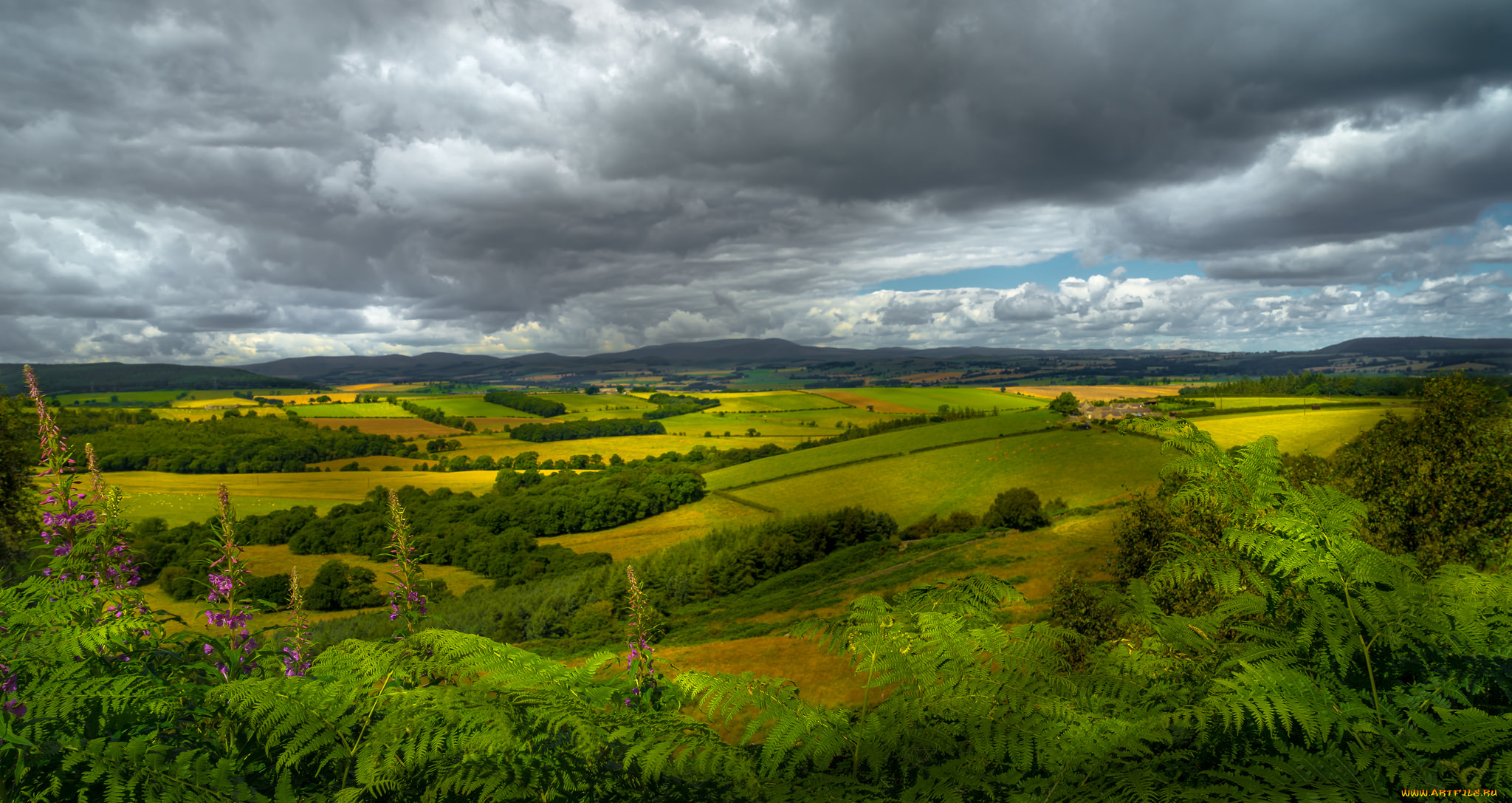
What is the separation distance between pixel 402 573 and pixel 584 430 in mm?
131037

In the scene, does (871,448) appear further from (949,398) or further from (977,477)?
(949,398)

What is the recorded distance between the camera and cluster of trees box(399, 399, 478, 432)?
399ft

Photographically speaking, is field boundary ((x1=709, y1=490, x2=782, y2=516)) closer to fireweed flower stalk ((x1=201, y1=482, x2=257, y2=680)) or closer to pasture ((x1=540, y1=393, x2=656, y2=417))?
pasture ((x1=540, y1=393, x2=656, y2=417))

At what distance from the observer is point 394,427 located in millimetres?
108750

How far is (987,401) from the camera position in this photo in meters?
151

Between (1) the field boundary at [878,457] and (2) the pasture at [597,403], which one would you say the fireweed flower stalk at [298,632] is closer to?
(1) the field boundary at [878,457]

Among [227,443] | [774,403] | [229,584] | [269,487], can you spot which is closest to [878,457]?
[774,403]

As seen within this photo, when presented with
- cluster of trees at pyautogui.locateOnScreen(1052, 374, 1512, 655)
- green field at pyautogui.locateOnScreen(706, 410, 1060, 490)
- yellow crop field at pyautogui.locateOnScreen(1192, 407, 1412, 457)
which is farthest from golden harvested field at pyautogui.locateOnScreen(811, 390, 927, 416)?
cluster of trees at pyautogui.locateOnScreen(1052, 374, 1512, 655)

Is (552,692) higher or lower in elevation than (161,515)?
higher

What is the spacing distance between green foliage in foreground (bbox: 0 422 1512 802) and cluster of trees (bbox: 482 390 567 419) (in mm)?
145512

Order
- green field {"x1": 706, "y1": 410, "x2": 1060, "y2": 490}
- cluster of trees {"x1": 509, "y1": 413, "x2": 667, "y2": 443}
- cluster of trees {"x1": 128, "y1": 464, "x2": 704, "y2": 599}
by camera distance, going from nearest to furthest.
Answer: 1. cluster of trees {"x1": 128, "y1": 464, "x2": 704, "y2": 599}
2. green field {"x1": 706, "y1": 410, "x2": 1060, "y2": 490}
3. cluster of trees {"x1": 509, "y1": 413, "x2": 667, "y2": 443}

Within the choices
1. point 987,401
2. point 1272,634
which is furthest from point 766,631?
point 987,401

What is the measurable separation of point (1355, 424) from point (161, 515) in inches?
5326

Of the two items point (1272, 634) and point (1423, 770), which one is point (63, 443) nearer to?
point (1423, 770)
